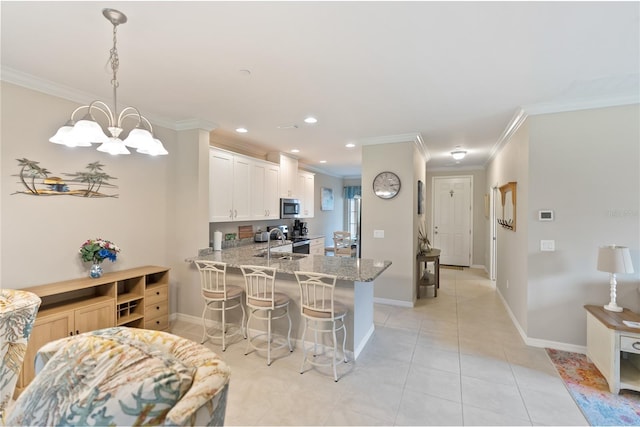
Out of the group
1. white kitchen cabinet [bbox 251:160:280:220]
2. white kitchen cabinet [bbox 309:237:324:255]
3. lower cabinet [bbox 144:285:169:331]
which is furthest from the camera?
white kitchen cabinet [bbox 309:237:324:255]

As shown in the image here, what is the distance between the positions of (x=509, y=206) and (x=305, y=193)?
152 inches

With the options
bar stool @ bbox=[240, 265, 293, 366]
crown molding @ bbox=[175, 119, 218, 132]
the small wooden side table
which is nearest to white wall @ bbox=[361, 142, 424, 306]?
the small wooden side table

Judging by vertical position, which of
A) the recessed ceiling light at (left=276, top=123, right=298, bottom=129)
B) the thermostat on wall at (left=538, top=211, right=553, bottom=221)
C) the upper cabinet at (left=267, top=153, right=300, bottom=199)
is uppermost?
the recessed ceiling light at (left=276, top=123, right=298, bottom=129)

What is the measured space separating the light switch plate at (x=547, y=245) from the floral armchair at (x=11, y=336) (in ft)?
13.9

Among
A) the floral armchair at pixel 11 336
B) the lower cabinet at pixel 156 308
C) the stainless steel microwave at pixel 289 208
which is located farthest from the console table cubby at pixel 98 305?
the stainless steel microwave at pixel 289 208

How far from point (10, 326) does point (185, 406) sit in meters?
1.35

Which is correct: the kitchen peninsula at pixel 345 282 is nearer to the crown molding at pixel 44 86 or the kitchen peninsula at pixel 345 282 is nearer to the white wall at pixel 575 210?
the white wall at pixel 575 210

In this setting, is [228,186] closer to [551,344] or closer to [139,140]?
[139,140]

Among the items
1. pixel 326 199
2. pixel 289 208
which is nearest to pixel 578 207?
pixel 289 208

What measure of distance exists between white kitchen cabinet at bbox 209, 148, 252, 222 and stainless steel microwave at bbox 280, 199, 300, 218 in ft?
3.14

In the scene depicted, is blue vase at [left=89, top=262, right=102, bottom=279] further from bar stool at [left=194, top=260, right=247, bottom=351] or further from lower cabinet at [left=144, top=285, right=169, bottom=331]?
bar stool at [left=194, top=260, right=247, bottom=351]

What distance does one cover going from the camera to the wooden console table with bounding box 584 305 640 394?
2.30m

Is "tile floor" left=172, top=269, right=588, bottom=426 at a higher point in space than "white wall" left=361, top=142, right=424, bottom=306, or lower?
lower

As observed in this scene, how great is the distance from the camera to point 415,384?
246 centimetres
